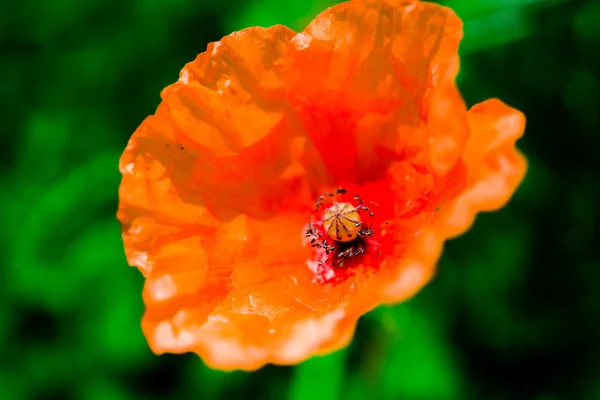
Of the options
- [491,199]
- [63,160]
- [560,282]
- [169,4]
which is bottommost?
[560,282]

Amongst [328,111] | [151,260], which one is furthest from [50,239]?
[328,111]

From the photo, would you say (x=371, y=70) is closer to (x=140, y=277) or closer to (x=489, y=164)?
(x=489, y=164)

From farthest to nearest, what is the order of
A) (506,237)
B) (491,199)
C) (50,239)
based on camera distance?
(50,239), (506,237), (491,199)

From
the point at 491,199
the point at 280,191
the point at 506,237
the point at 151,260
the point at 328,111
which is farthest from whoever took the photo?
the point at 506,237

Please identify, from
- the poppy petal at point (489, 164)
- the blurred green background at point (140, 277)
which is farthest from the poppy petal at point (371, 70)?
the blurred green background at point (140, 277)

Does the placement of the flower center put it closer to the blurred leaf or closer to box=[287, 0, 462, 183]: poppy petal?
box=[287, 0, 462, 183]: poppy petal

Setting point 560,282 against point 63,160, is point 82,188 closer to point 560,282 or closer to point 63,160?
point 63,160

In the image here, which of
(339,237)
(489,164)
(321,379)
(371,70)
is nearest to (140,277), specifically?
(321,379)
